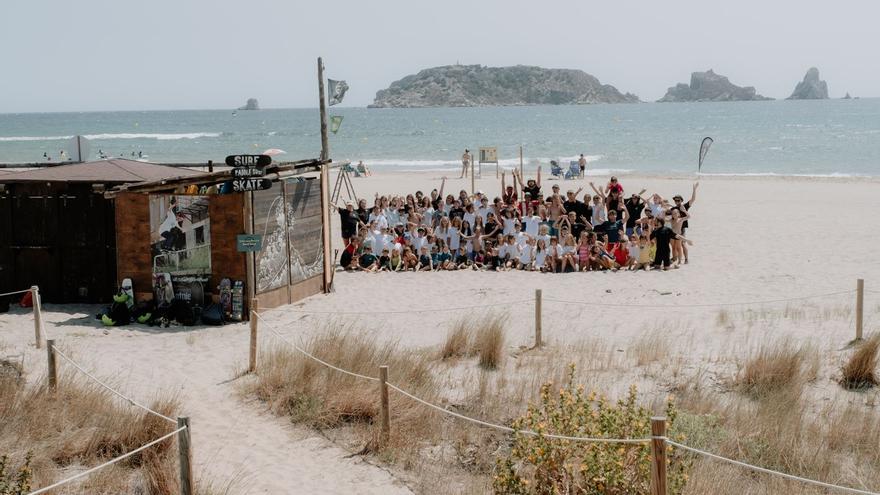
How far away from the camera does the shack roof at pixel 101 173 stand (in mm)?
14789

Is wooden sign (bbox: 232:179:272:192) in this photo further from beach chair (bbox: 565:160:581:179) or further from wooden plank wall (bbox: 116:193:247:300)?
beach chair (bbox: 565:160:581:179)

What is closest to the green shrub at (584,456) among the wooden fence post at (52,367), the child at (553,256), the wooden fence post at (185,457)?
the wooden fence post at (185,457)

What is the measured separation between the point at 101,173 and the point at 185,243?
8.04 feet

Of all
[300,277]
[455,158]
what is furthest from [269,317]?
[455,158]

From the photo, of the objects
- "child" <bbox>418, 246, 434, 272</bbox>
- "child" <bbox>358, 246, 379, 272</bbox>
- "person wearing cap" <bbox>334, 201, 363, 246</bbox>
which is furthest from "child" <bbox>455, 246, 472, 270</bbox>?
"person wearing cap" <bbox>334, 201, 363, 246</bbox>

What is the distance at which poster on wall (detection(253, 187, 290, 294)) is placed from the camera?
544 inches

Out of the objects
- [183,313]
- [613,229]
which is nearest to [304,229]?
[183,313]

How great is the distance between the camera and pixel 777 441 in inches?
300

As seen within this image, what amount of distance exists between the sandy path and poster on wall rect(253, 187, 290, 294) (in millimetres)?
1136

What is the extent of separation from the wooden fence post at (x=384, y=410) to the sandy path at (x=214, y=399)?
11.8 inches

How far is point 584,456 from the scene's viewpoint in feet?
20.7

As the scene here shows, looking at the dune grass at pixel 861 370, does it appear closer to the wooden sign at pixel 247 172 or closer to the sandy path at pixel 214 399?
the sandy path at pixel 214 399

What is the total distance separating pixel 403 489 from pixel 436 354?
3.65m

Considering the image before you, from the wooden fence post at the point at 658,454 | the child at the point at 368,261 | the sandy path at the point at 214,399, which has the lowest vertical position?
the sandy path at the point at 214,399
